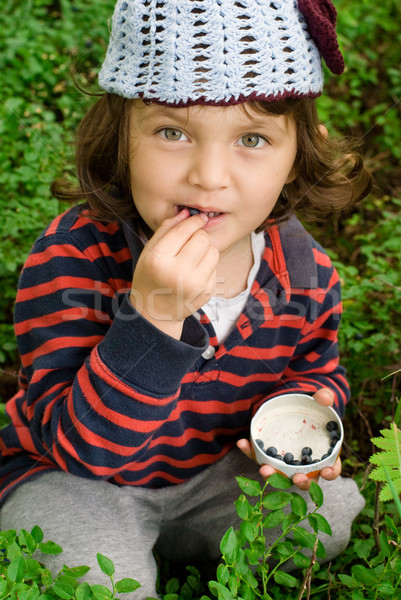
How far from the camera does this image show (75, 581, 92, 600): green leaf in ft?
4.02

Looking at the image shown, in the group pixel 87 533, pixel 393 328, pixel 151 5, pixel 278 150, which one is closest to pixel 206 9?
pixel 151 5

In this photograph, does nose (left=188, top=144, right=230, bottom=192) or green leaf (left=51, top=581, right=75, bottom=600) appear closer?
green leaf (left=51, top=581, right=75, bottom=600)

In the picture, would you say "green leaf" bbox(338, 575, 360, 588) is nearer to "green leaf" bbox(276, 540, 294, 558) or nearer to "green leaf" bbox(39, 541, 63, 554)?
"green leaf" bbox(276, 540, 294, 558)

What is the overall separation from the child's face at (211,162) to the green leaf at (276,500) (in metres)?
0.60

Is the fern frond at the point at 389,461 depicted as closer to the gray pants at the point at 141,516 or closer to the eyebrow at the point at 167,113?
the gray pants at the point at 141,516

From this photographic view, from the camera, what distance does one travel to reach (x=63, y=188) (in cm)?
208

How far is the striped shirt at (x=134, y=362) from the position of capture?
1.43m

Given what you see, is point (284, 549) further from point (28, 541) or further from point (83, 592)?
point (28, 541)

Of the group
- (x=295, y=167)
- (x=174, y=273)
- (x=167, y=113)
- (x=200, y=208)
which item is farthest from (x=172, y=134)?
(x=295, y=167)

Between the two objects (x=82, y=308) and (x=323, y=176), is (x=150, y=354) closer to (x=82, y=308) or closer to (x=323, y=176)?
(x=82, y=308)

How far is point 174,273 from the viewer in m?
1.37

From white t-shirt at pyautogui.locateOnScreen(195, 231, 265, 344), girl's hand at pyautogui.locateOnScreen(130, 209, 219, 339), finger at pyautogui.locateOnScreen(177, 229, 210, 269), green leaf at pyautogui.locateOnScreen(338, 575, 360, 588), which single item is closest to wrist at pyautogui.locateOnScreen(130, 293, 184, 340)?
girl's hand at pyautogui.locateOnScreen(130, 209, 219, 339)

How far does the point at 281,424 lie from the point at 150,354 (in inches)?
22.3

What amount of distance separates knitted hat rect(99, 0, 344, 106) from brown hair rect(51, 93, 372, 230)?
0.08 m
